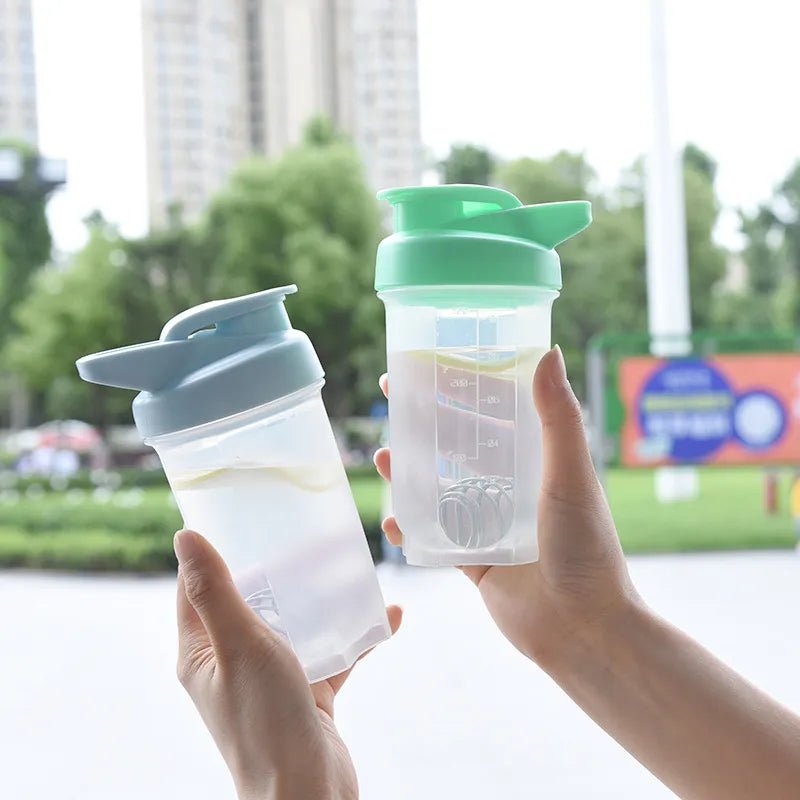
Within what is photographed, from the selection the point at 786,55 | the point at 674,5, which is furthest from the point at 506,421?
the point at 786,55

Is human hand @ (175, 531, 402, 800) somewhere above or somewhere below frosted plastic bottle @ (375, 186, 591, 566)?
below

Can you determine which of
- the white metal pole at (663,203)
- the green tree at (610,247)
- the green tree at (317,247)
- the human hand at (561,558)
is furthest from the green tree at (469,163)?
the human hand at (561,558)

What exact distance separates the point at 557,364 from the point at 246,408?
0.70 feet

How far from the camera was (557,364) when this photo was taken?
0.73 m

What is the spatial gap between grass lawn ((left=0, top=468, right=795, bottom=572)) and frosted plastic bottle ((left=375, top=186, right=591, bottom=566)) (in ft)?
11.9

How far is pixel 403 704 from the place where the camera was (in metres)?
2.46

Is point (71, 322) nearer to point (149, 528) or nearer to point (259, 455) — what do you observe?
point (149, 528)

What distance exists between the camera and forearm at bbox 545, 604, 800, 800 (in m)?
0.72

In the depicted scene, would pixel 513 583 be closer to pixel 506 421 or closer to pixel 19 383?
pixel 506 421

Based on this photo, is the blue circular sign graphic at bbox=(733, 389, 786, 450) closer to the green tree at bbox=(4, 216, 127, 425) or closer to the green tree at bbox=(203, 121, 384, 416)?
the green tree at bbox=(203, 121, 384, 416)

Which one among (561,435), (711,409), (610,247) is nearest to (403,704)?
(561,435)

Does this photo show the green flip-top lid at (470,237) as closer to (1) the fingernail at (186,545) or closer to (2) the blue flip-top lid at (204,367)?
(2) the blue flip-top lid at (204,367)

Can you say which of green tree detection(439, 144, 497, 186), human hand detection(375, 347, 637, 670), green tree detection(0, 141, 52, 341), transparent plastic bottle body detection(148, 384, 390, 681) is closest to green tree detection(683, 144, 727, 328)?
green tree detection(439, 144, 497, 186)

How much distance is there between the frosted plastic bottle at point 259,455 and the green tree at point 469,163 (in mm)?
6718
